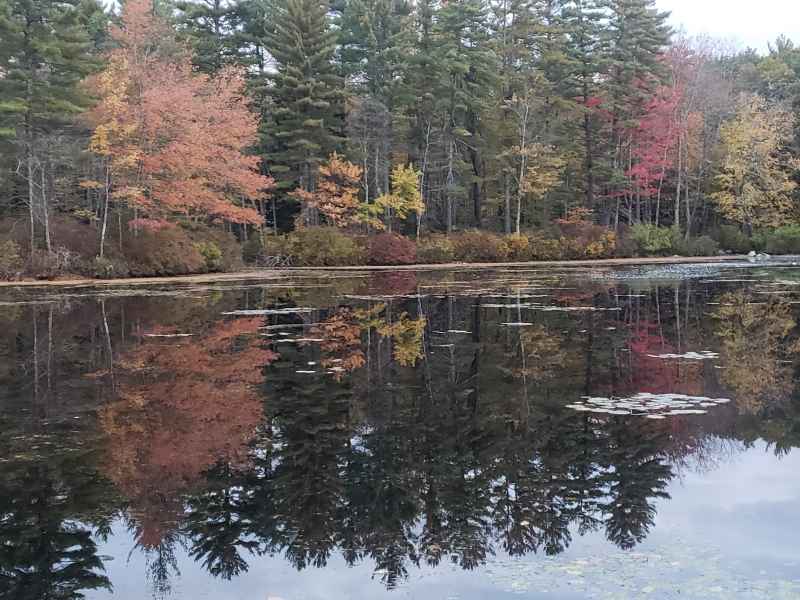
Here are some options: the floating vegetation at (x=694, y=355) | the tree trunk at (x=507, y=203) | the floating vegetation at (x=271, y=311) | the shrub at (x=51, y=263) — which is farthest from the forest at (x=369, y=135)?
the floating vegetation at (x=694, y=355)

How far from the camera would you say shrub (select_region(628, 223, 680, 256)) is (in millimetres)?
49344

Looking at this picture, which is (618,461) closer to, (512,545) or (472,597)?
(512,545)

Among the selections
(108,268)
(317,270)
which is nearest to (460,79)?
(317,270)

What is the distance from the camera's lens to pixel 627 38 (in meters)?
49.2

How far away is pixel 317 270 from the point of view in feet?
123

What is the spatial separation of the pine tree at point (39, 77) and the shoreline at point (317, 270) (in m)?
2.68

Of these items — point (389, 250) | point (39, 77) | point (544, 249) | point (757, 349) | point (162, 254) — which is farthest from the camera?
point (544, 249)

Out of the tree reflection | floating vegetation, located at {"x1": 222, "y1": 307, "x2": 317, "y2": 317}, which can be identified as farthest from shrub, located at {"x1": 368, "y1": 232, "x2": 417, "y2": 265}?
the tree reflection

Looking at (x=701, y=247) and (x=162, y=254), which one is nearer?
(x=162, y=254)

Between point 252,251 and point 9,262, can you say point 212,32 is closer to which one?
point 252,251

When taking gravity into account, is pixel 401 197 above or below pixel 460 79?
below

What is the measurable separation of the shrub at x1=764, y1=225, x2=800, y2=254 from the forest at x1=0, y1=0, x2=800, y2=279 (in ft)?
0.31

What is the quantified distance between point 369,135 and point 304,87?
4445 mm

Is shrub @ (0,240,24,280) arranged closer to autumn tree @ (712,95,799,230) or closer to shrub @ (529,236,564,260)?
shrub @ (529,236,564,260)
